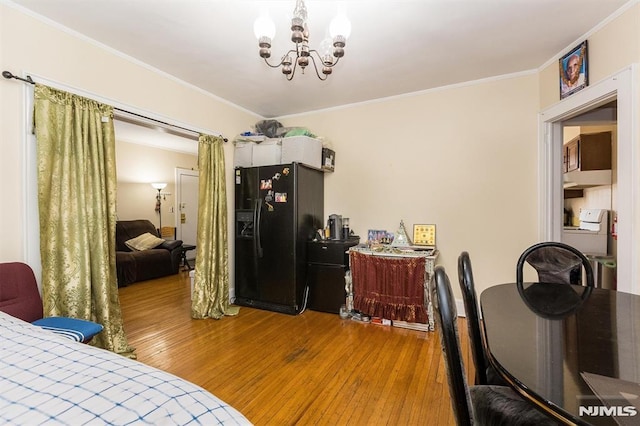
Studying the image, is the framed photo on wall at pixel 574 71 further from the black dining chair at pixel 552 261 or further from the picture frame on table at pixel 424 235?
the picture frame on table at pixel 424 235

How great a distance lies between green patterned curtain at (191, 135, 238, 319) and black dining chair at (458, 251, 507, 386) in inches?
107

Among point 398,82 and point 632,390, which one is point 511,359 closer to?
point 632,390

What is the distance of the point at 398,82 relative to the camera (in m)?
3.14

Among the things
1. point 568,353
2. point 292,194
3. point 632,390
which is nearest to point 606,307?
point 568,353

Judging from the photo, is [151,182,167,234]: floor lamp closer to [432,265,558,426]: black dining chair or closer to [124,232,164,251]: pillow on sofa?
[124,232,164,251]: pillow on sofa

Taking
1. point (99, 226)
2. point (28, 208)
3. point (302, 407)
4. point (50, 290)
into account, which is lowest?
point (302, 407)

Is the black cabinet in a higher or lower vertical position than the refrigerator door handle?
Answer: lower

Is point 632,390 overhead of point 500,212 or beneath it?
beneath

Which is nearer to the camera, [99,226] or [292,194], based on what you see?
[99,226]

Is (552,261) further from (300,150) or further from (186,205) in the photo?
(186,205)

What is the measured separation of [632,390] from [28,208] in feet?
10.7

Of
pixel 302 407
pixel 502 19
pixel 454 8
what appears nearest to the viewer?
pixel 302 407

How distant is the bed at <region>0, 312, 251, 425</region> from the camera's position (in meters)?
0.69

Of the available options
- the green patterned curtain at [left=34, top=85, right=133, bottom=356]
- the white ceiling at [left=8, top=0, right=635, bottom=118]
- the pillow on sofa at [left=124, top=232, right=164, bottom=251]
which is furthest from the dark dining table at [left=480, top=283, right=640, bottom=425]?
A: the pillow on sofa at [left=124, top=232, right=164, bottom=251]
